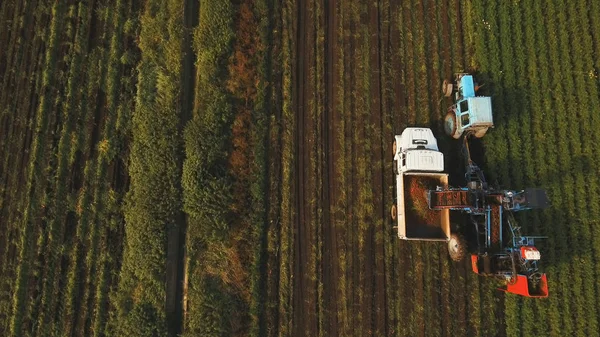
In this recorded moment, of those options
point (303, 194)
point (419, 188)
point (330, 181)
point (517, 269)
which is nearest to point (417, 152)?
point (419, 188)

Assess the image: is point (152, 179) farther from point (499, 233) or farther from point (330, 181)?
point (499, 233)

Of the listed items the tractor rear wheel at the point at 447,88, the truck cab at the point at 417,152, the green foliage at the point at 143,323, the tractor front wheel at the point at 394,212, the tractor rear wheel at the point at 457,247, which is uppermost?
the tractor rear wheel at the point at 447,88

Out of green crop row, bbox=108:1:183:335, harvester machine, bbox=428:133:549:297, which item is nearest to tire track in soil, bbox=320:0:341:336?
harvester machine, bbox=428:133:549:297

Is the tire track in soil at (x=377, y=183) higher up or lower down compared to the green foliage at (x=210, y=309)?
higher up

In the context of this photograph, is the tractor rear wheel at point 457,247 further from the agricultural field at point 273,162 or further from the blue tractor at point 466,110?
the blue tractor at point 466,110

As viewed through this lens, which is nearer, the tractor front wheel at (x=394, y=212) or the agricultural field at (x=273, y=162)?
the agricultural field at (x=273, y=162)

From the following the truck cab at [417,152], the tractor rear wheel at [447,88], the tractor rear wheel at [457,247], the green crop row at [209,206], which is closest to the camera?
the tractor rear wheel at [457,247]

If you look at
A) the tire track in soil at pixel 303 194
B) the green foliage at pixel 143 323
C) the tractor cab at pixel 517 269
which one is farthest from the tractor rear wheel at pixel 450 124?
the green foliage at pixel 143 323
